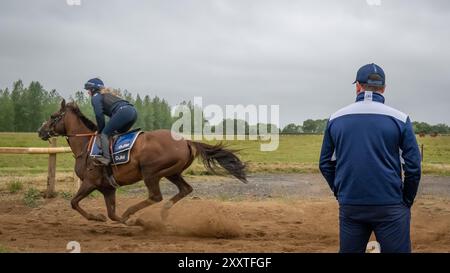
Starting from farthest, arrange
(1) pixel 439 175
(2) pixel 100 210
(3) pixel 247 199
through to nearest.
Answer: (1) pixel 439 175, (3) pixel 247 199, (2) pixel 100 210

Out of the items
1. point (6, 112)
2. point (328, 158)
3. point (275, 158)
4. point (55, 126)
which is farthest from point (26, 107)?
→ point (328, 158)

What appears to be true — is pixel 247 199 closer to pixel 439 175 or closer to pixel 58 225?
pixel 58 225

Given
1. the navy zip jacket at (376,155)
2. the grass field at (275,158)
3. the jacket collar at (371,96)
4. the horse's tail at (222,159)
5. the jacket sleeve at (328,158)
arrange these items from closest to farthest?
the navy zip jacket at (376,155) → the jacket collar at (371,96) → the jacket sleeve at (328,158) → the horse's tail at (222,159) → the grass field at (275,158)

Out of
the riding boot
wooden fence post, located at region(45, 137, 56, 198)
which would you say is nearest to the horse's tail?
the riding boot

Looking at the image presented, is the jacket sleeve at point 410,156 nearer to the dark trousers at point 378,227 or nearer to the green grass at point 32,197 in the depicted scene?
the dark trousers at point 378,227

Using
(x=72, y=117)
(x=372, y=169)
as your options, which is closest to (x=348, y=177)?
(x=372, y=169)

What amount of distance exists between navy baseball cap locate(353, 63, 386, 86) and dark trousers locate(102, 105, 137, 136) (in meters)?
5.76

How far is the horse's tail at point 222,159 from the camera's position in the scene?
393 inches

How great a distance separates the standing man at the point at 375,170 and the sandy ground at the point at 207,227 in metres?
3.30

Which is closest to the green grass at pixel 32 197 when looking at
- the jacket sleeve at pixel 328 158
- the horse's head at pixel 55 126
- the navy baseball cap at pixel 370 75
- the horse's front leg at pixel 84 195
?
the horse's head at pixel 55 126

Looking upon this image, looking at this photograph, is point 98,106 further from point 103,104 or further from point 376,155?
point 376,155
